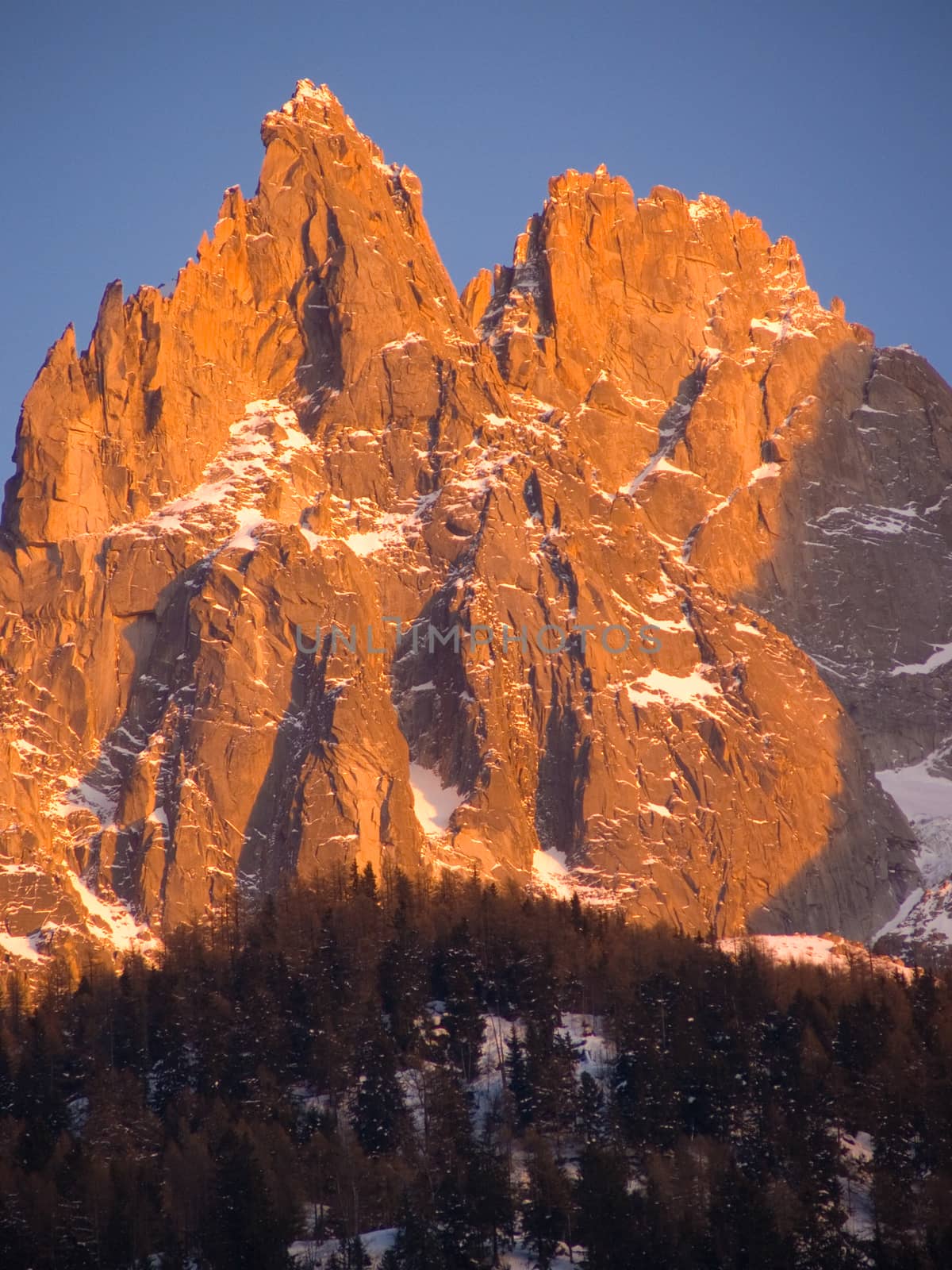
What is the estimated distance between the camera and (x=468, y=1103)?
151625 mm

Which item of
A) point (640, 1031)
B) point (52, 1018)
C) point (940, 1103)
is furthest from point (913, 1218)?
point (52, 1018)

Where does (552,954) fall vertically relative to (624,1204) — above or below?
above

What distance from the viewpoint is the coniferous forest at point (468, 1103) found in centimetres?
13412

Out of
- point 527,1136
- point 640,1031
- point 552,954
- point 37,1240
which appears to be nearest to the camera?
point 37,1240

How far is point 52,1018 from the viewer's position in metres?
166

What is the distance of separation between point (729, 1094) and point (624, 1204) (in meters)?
17.8

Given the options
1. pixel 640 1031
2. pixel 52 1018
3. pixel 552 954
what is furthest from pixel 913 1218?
pixel 52 1018

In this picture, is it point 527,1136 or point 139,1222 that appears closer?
point 139,1222

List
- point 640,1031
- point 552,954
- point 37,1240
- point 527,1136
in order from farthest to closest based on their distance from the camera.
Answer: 1. point 552,954
2. point 640,1031
3. point 527,1136
4. point 37,1240

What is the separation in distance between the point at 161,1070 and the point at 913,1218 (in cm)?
4546

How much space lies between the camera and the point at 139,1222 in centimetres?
13562

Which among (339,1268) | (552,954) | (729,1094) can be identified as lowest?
(339,1268)

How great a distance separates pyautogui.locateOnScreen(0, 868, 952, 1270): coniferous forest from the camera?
440 ft

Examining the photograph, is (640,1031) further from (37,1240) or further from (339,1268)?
(37,1240)
